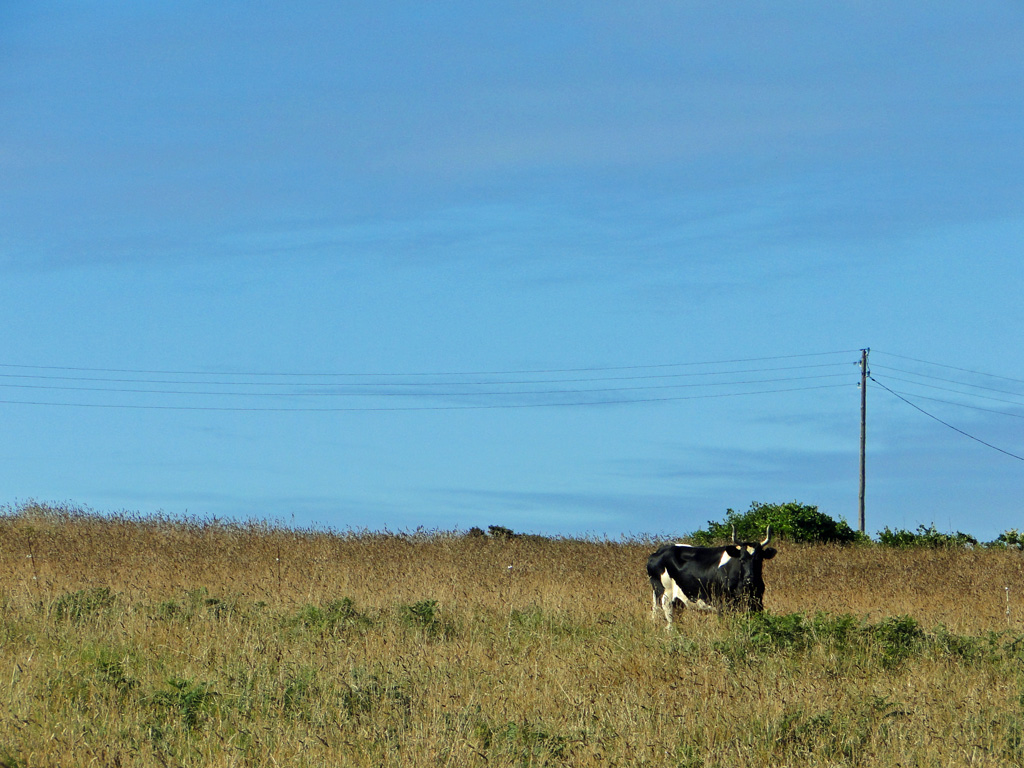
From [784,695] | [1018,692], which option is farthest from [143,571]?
[1018,692]

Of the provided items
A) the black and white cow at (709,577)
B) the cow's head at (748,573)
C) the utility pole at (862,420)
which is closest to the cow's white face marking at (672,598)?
the black and white cow at (709,577)

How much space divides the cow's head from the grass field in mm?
743

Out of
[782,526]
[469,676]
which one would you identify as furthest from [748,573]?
[782,526]

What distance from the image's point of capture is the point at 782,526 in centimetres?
2920

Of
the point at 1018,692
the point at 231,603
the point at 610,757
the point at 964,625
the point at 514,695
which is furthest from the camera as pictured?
the point at 964,625

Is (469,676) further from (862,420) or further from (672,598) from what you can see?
(862,420)

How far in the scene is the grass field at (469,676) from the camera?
23.3 feet

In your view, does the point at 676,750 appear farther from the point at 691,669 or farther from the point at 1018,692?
the point at 1018,692

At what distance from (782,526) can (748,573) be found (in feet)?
49.8

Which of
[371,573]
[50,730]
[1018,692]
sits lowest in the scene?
[50,730]

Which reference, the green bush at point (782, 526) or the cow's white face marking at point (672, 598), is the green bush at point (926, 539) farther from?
the cow's white face marking at point (672, 598)

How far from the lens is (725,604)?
14.4 metres

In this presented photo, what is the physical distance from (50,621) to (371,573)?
→ 7406mm

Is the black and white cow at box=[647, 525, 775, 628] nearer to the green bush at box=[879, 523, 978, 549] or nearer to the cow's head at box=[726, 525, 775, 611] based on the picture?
the cow's head at box=[726, 525, 775, 611]
